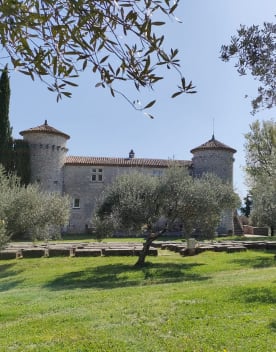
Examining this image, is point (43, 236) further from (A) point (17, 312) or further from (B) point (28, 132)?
(B) point (28, 132)

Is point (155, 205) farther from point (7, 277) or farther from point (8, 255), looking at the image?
point (8, 255)

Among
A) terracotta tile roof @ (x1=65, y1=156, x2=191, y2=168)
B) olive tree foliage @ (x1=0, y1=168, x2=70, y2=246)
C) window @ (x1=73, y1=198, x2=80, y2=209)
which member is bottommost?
olive tree foliage @ (x1=0, y1=168, x2=70, y2=246)

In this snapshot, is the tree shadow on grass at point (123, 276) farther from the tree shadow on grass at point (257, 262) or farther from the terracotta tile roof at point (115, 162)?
the terracotta tile roof at point (115, 162)

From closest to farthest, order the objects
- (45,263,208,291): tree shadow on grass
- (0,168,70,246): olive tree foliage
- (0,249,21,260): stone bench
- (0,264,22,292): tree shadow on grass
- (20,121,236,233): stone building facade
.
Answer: (45,263,208,291): tree shadow on grass
(0,264,22,292): tree shadow on grass
(0,168,70,246): olive tree foliage
(0,249,21,260): stone bench
(20,121,236,233): stone building facade

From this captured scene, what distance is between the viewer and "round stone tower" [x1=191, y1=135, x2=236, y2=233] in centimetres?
3900

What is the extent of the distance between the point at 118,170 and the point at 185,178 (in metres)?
22.6

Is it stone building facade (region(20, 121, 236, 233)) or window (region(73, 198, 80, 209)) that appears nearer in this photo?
stone building facade (region(20, 121, 236, 233))

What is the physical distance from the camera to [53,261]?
19.0 metres

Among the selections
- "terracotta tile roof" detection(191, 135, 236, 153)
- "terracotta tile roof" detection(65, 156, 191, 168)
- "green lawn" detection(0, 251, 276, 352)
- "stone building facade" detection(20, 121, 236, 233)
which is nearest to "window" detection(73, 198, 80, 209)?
"stone building facade" detection(20, 121, 236, 233)

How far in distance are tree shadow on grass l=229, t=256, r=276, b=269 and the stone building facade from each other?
60.0 ft

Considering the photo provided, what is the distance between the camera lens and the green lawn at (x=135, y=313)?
6.10m

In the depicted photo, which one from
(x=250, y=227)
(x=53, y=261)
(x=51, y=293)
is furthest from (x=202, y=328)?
(x=250, y=227)

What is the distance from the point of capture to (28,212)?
1897cm

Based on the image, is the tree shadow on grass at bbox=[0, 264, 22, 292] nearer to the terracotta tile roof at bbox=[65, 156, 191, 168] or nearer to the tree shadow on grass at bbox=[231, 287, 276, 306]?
the tree shadow on grass at bbox=[231, 287, 276, 306]
